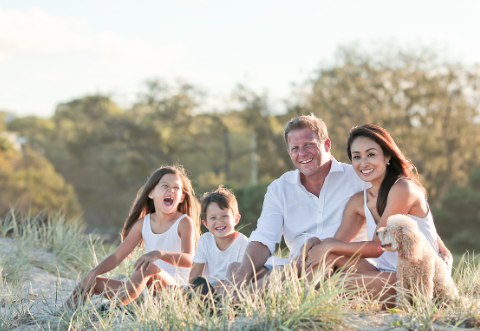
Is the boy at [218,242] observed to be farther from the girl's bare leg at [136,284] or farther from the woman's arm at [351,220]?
the woman's arm at [351,220]

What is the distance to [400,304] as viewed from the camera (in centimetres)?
414

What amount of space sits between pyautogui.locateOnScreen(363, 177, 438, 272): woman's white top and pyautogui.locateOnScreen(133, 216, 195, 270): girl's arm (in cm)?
154

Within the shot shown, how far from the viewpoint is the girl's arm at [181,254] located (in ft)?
15.8

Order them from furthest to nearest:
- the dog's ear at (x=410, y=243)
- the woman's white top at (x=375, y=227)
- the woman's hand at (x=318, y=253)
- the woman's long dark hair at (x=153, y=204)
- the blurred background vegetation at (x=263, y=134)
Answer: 1. the blurred background vegetation at (x=263, y=134)
2. the woman's long dark hair at (x=153, y=204)
3. the woman's white top at (x=375, y=227)
4. the woman's hand at (x=318, y=253)
5. the dog's ear at (x=410, y=243)

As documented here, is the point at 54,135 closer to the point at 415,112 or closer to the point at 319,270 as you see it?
the point at 415,112

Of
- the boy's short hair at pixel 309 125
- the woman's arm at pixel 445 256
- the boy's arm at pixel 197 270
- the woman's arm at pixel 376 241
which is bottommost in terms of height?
the boy's arm at pixel 197 270

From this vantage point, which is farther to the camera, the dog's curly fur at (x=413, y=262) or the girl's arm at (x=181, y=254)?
the girl's arm at (x=181, y=254)

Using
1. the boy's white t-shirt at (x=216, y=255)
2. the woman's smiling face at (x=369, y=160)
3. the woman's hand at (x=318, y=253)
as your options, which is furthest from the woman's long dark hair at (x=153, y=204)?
the woman's smiling face at (x=369, y=160)

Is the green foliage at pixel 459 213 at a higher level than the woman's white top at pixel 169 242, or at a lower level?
lower

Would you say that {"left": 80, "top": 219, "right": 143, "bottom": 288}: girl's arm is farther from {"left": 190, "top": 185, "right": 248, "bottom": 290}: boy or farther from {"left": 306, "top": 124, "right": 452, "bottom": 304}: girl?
{"left": 306, "top": 124, "right": 452, "bottom": 304}: girl

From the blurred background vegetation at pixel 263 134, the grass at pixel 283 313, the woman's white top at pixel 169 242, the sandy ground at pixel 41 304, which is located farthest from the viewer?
the blurred background vegetation at pixel 263 134

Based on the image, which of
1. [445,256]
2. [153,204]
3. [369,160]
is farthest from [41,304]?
[445,256]

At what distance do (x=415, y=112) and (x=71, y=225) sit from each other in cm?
2270

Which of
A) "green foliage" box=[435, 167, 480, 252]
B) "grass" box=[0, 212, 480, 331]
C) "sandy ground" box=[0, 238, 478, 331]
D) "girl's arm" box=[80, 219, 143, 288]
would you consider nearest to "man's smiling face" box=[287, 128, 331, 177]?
"grass" box=[0, 212, 480, 331]
